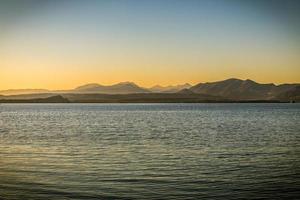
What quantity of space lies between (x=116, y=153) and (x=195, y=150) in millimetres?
6754

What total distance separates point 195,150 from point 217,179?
1380 cm

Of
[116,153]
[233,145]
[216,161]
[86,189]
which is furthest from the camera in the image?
[233,145]

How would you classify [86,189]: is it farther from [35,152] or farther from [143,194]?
[35,152]

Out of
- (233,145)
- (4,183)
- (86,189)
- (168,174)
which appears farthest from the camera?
(233,145)

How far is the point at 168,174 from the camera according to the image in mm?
24609

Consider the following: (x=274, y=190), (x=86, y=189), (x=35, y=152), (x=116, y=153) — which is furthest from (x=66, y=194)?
(x=35, y=152)

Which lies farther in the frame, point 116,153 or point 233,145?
point 233,145

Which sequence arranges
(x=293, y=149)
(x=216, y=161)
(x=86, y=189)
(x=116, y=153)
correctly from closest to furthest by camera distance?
(x=86, y=189), (x=216, y=161), (x=116, y=153), (x=293, y=149)

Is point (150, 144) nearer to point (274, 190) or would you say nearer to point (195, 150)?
point (195, 150)

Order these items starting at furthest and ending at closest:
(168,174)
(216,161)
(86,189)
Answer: (216,161), (168,174), (86,189)

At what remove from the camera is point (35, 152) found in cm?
3597

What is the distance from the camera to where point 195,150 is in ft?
122

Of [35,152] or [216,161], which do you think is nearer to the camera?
[216,161]

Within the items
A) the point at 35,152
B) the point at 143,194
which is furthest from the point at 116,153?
the point at 143,194
